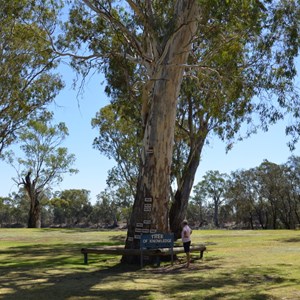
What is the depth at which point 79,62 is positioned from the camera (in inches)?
751

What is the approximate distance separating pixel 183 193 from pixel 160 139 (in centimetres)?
1105

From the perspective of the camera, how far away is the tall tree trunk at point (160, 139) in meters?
14.4

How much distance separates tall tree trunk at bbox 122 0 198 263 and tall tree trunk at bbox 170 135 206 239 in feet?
34.2

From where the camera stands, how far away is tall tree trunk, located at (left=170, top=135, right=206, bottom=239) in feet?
82.3

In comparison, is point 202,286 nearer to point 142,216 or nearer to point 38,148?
point 142,216

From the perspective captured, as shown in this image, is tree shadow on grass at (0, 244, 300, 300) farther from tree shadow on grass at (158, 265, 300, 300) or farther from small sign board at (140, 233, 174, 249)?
small sign board at (140, 233, 174, 249)

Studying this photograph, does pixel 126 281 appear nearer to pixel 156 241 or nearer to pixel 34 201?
pixel 156 241

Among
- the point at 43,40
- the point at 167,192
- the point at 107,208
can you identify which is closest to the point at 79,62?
the point at 43,40

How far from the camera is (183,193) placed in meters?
25.2

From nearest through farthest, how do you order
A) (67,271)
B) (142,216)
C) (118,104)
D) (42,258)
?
(67,271)
(142,216)
(42,258)
(118,104)

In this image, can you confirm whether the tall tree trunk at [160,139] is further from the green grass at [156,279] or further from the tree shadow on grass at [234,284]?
the tree shadow on grass at [234,284]

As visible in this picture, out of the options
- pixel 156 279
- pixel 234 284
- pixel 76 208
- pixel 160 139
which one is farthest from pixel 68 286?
A: pixel 76 208

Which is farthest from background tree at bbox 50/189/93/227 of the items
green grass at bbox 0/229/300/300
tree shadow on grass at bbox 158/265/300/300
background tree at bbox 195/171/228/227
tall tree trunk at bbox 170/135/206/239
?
tree shadow on grass at bbox 158/265/300/300

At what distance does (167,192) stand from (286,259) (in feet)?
13.9
